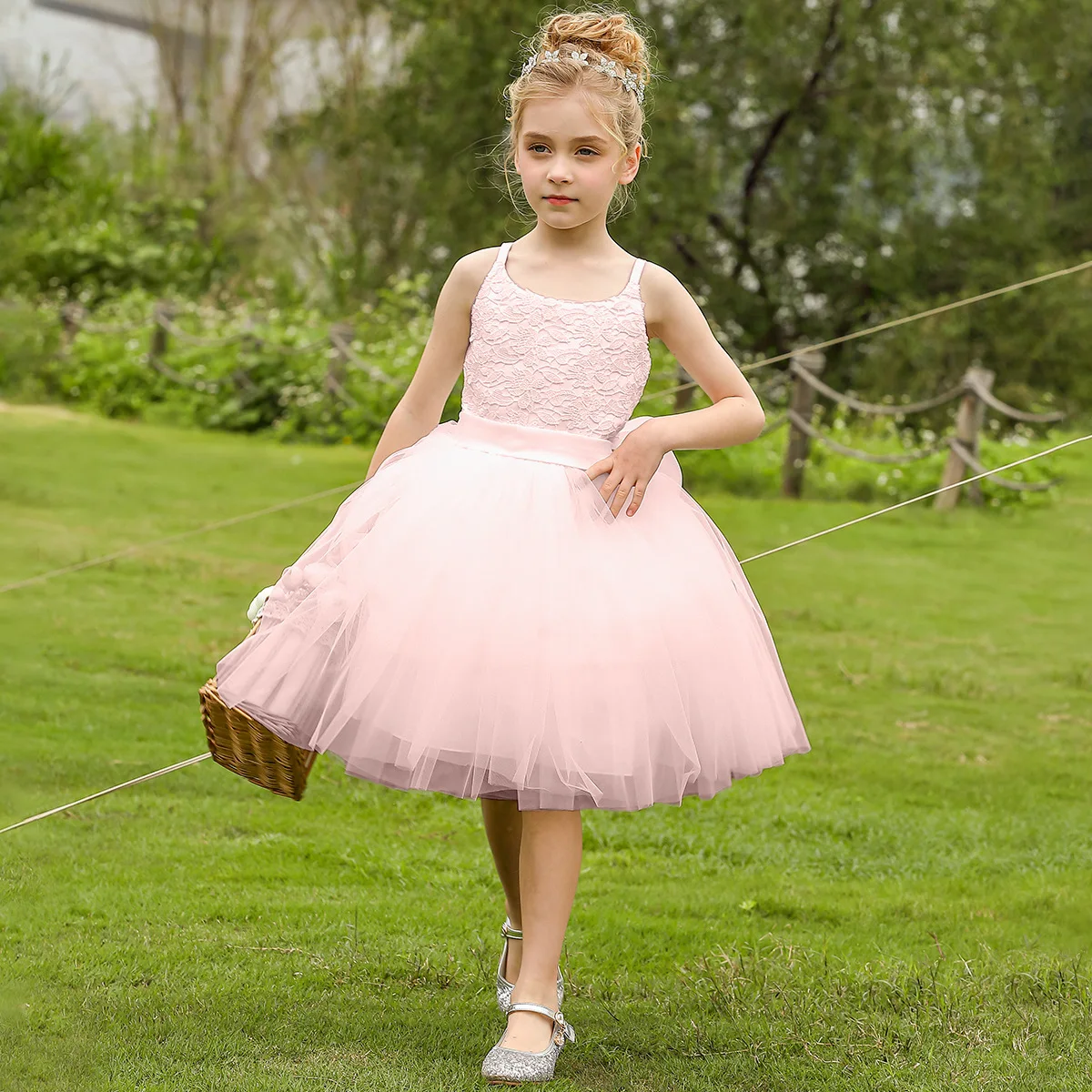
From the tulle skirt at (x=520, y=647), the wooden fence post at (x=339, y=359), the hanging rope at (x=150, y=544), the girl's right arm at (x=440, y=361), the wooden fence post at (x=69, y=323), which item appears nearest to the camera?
the tulle skirt at (x=520, y=647)

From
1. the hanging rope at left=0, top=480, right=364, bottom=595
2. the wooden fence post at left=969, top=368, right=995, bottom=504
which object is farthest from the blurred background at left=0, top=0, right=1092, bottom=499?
the hanging rope at left=0, top=480, right=364, bottom=595

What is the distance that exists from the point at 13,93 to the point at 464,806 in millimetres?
13882

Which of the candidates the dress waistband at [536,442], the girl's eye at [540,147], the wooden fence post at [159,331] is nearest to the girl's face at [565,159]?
the girl's eye at [540,147]

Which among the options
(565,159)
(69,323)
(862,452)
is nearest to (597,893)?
(565,159)

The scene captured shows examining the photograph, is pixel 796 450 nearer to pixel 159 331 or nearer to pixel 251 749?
pixel 159 331

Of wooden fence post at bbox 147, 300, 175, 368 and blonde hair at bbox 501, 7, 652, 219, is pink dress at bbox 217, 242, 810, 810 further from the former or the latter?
wooden fence post at bbox 147, 300, 175, 368

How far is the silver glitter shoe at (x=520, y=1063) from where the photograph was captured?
2.34 meters

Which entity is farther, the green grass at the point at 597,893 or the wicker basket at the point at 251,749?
the green grass at the point at 597,893

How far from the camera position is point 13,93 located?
15.9 metres

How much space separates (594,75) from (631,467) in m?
0.64

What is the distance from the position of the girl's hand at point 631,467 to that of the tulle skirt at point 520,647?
0.09 feet

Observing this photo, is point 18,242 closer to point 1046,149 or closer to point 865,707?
point 1046,149

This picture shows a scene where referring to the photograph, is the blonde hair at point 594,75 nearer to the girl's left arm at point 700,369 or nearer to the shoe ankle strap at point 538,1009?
the girl's left arm at point 700,369

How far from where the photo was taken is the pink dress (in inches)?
87.0
